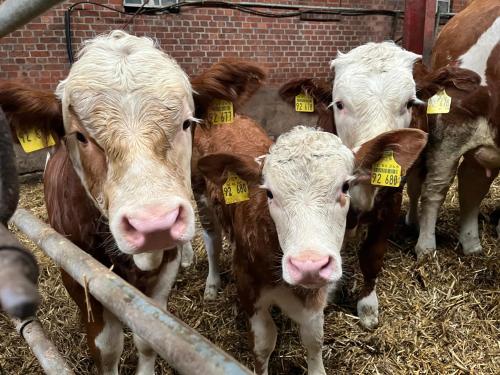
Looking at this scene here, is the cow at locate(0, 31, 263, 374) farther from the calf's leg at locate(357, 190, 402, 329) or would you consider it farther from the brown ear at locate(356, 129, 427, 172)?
the calf's leg at locate(357, 190, 402, 329)

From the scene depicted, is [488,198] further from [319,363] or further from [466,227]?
[319,363]

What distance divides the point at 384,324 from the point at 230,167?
61.9 inches

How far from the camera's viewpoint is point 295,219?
2021mm

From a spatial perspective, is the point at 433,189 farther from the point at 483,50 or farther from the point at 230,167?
the point at 230,167

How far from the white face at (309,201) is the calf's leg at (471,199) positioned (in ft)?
7.01

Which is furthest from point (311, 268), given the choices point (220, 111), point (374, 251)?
point (374, 251)

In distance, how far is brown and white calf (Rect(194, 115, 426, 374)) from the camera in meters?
1.92

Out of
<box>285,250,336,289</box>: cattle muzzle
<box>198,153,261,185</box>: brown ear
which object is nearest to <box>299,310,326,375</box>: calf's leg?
<box>285,250,336,289</box>: cattle muzzle

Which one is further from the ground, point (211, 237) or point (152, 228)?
point (152, 228)

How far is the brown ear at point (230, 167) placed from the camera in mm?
2291

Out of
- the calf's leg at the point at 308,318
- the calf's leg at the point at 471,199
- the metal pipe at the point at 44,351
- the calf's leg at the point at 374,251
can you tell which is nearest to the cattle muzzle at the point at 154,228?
the metal pipe at the point at 44,351

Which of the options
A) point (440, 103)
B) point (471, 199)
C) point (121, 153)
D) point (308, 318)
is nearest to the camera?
point (121, 153)

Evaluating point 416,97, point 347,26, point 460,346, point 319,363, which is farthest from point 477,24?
point 347,26

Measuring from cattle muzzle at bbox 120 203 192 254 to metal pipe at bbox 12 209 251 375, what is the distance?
14cm
